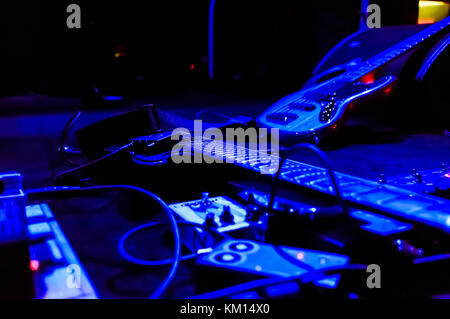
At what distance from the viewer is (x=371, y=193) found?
69cm

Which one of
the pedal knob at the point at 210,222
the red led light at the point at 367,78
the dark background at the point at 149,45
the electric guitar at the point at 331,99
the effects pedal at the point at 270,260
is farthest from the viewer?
the dark background at the point at 149,45

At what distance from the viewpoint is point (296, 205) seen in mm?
678

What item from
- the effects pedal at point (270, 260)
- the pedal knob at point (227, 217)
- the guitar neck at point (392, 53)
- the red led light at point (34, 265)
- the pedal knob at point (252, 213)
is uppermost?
the guitar neck at point (392, 53)

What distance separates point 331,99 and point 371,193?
1.10 m

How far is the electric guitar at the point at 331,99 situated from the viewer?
1670 mm

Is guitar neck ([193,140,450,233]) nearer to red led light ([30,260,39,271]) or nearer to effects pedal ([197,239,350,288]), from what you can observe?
effects pedal ([197,239,350,288])

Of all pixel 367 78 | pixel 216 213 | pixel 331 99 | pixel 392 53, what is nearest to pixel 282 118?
pixel 331 99

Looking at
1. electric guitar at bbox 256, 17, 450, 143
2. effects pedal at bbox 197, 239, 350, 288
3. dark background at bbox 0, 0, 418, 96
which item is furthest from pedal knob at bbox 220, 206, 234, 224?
dark background at bbox 0, 0, 418, 96

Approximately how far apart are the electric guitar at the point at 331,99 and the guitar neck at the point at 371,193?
0.67m

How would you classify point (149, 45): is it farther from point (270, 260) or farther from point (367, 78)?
point (270, 260)

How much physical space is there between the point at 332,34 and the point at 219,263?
3374 mm

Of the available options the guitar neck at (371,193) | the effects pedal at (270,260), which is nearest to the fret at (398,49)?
the guitar neck at (371,193)

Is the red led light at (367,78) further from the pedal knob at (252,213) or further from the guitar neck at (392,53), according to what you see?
the pedal knob at (252,213)
